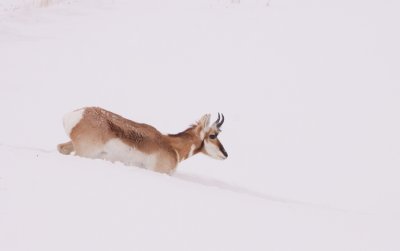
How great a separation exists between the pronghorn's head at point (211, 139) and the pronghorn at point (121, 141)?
0.36 ft

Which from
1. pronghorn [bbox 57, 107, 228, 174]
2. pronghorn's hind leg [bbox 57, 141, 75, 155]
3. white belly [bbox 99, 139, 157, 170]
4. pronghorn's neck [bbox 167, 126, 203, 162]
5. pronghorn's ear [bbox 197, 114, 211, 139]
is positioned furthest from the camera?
pronghorn's ear [bbox 197, 114, 211, 139]

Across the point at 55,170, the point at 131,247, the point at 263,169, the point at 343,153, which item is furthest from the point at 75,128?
the point at 343,153

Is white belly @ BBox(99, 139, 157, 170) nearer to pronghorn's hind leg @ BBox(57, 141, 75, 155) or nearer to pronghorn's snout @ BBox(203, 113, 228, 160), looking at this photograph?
pronghorn's hind leg @ BBox(57, 141, 75, 155)

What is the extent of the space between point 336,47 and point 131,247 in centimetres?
1406

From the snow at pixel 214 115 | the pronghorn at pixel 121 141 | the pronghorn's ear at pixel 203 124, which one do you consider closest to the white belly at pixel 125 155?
the pronghorn at pixel 121 141

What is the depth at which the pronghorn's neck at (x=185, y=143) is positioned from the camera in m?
9.85

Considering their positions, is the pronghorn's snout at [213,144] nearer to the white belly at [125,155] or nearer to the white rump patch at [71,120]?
the white belly at [125,155]

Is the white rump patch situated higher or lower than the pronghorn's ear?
lower

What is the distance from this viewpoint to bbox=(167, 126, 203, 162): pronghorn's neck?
9852mm

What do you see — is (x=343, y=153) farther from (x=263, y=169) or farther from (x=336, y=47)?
(x=336, y=47)

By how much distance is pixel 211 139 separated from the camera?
10.4 metres

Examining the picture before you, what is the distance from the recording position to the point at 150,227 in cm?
539

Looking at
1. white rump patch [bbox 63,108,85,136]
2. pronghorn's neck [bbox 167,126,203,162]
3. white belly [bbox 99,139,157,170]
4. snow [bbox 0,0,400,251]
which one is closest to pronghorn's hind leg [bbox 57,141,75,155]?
snow [bbox 0,0,400,251]

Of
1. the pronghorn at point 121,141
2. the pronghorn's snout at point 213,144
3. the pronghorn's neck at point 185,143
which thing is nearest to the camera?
the pronghorn at point 121,141
